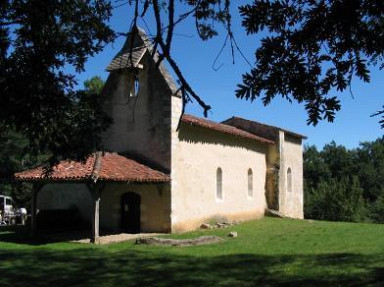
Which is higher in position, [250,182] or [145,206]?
[250,182]

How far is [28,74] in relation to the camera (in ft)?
23.8

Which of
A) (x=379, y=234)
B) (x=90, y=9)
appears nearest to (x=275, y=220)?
(x=379, y=234)

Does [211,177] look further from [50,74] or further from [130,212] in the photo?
[50,74]

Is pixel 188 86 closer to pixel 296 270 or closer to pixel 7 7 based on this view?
pixel 7 7

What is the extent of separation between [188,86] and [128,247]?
1208 cm

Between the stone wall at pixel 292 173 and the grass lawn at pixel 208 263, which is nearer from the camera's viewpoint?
the grass lawn at pixel 208 263

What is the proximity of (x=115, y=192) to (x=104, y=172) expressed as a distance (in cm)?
365

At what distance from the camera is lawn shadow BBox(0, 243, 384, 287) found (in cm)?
1023

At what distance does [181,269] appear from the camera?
11.8 metres

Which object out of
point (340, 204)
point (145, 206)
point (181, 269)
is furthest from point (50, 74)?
point (340, 204)

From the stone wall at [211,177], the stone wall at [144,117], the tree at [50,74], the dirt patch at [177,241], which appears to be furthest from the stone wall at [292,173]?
the tree at [50,74]

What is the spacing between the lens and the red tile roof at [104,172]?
17734 mm

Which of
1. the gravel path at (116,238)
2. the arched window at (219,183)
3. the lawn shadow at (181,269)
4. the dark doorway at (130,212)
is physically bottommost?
the lawn shadow at (181,269)

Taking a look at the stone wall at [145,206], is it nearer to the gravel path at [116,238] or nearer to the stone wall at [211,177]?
the stone wall at [211,177]
